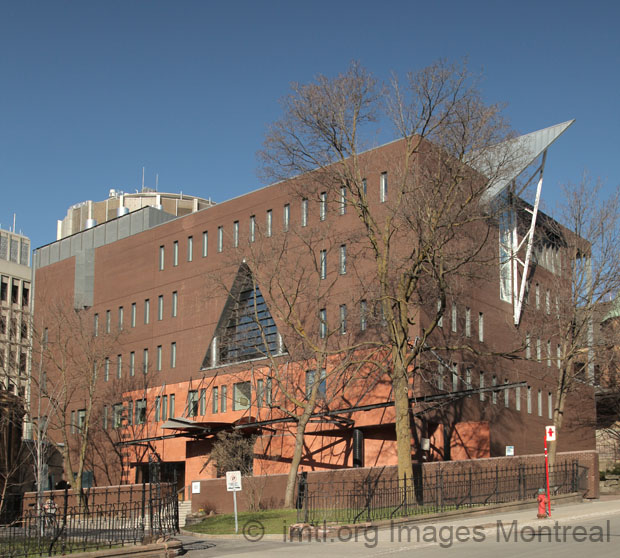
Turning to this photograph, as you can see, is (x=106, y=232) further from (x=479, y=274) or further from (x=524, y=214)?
(x=479, y=274)

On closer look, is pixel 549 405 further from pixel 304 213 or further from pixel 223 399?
pixel 223 399

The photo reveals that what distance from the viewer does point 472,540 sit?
19234 millimetres

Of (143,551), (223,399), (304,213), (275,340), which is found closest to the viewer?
(143,551)

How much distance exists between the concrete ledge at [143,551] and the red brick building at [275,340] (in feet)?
53.1

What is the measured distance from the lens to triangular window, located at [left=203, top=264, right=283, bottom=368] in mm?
49219

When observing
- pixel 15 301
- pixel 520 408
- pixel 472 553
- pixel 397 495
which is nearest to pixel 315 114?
pixel 397 495

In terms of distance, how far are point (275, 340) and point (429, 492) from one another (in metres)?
20.8

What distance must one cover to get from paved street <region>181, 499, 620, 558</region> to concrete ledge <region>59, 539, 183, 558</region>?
1.16 m

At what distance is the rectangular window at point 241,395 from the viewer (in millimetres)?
49875

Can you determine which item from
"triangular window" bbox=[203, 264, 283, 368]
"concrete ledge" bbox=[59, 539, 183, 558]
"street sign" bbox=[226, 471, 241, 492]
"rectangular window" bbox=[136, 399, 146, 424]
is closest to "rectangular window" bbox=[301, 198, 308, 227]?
"triangular window" bbox=[203, 264, 283, 368]

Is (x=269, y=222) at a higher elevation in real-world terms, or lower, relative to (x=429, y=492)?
higher

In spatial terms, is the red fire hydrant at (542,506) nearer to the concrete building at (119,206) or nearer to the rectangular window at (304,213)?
the rectangular window at (304,213)

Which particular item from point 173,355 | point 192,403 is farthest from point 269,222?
point 192,403

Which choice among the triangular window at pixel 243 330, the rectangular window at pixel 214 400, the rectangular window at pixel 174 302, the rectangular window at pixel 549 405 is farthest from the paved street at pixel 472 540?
the rectangular window at pixel 174 302
